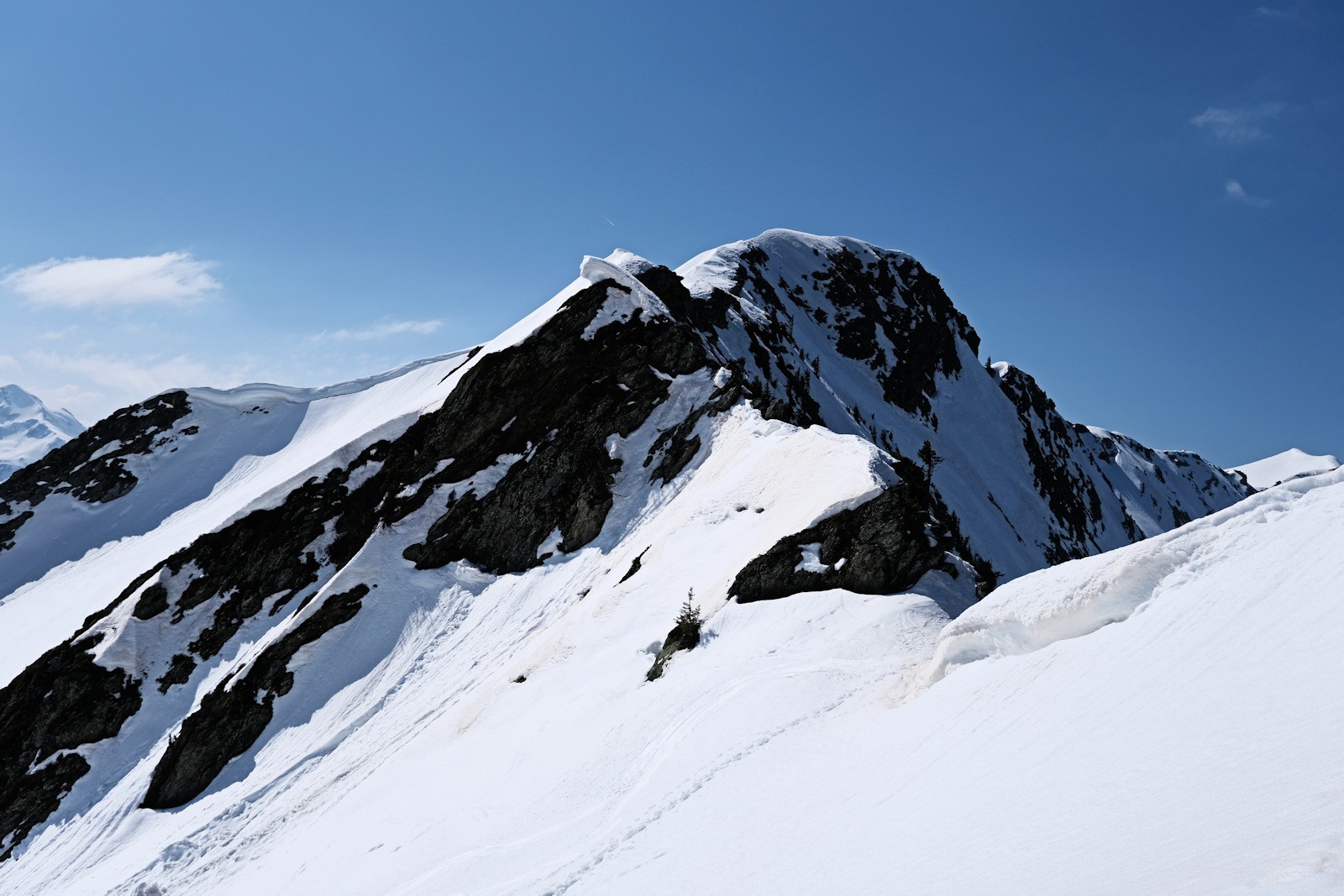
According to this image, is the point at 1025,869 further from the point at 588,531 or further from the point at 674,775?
the point at 588,531

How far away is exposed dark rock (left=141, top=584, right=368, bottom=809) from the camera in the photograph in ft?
86.2

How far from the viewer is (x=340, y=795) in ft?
69.9

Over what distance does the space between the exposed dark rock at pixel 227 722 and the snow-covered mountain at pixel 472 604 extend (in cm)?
12

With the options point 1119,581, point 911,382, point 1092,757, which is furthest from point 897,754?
point 911,382

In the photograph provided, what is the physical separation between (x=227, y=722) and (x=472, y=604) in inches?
361

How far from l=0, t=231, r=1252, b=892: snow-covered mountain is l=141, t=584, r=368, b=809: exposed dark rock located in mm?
122

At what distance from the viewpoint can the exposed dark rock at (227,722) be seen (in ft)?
86.2

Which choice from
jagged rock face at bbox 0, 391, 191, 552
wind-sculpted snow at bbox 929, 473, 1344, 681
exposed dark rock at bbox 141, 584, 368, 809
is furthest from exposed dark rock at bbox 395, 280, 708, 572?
jagged rock face at bbox 0, 391, 191, 552

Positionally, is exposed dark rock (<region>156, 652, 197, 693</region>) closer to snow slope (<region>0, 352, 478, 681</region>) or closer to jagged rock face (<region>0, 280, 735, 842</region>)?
jagged rock face (<region>0, 280, 735, 842</region>)

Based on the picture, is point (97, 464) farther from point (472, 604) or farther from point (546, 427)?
point (472, 604)

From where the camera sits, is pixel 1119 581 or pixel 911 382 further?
pixel 911 382

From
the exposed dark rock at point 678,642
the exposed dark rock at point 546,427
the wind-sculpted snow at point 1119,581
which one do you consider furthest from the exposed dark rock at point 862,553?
the exposed dark rock at point 546,427

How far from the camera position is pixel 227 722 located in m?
27.4

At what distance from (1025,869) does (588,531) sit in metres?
25.8
